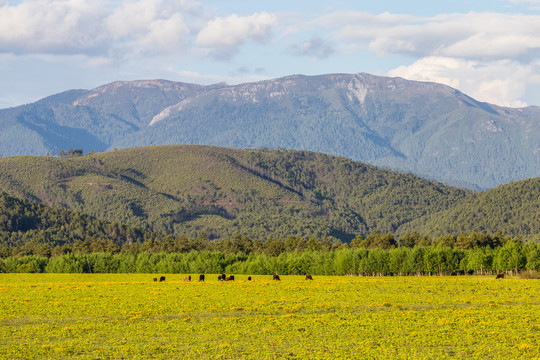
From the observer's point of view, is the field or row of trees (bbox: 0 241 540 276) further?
row of trees (bbox: 0 241 540 276)

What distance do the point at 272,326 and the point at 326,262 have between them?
10247 centimetres

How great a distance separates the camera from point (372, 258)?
145875mm

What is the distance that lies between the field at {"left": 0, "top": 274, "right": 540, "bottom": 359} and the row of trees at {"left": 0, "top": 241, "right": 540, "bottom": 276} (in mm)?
68613

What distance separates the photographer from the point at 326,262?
150625mm

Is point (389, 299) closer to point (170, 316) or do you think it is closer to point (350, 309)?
point (350, 309)

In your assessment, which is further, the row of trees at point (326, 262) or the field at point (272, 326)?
the row of trees at point (326, 262)

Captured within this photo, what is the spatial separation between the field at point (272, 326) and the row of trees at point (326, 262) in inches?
2701

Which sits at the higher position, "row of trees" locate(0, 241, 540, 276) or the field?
the field

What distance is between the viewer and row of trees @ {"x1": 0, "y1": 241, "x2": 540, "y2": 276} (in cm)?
14175

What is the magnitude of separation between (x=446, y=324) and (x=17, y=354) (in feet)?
93.8

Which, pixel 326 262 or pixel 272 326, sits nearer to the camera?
pixel 272 326

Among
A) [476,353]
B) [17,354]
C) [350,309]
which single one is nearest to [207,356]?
[17,354]

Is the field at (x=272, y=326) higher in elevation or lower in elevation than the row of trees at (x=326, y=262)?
higher

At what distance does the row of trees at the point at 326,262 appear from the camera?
465 ft
